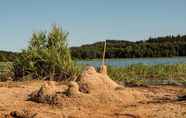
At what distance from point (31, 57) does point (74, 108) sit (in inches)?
339

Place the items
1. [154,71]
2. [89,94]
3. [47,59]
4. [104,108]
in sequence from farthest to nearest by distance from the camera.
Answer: [154,71]
[47,59]
[89,94]
[104,108]

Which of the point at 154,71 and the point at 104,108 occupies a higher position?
the point at 154,71

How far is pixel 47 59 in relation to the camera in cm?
1822

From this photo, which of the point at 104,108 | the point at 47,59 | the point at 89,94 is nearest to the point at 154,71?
the point at 47,59

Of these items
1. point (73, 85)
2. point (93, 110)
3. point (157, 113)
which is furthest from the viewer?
point (73, 85)

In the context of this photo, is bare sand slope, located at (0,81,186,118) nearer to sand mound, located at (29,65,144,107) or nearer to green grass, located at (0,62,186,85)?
sand mound, located at (29,65,144,107)

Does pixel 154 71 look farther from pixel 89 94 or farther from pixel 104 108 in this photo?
pixel 104 108

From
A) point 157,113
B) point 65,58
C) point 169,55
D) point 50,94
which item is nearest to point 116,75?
point 65,58

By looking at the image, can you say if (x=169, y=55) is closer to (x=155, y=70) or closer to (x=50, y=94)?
(x=155, y=70)

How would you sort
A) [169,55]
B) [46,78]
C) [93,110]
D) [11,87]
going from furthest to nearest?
[169,55] → [46,78] → [11,87] → [93,110]

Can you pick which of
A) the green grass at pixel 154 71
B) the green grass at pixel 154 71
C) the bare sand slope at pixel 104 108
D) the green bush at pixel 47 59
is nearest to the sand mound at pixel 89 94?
the bare sand slope at pixel 104 108

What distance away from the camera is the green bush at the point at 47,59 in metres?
17.6

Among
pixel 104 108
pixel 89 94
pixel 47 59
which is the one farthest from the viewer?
pixel 47 59

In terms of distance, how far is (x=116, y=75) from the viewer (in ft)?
63.2
